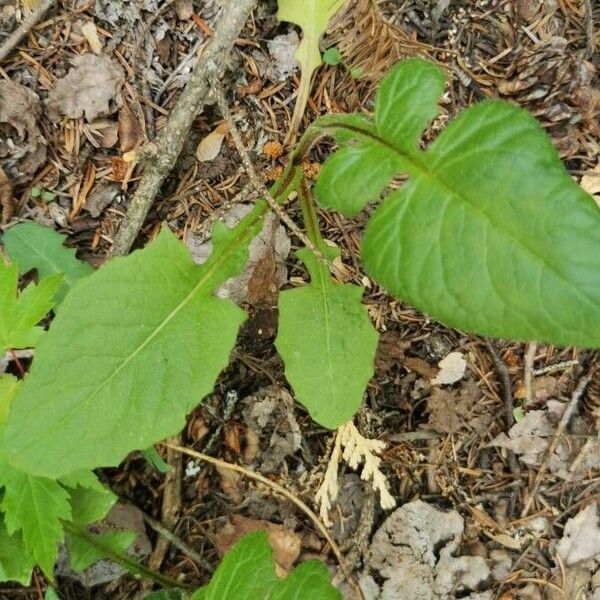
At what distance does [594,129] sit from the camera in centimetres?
276

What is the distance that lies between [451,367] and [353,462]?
0.56 m

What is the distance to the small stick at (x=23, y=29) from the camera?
106 inches

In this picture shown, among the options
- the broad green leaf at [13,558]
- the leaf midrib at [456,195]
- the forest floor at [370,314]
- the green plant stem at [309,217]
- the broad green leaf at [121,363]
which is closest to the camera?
the leaf midrib at [456,195]

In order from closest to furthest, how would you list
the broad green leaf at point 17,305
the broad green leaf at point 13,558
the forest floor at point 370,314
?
the broad green leaf at point 17,305 → the broad green leaf at point 13,558 → the forest floor at point 370,314

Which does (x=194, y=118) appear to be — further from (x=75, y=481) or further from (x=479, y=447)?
(x=479, y=447)

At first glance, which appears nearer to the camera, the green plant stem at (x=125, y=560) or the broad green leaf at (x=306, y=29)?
the green plant stem at (x=125, y=560)

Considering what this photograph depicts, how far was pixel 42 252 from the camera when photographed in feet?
8.75

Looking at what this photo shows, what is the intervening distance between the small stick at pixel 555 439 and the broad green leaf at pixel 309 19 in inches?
65.2

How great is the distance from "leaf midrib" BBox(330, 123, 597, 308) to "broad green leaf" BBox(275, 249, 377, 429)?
0.58 m

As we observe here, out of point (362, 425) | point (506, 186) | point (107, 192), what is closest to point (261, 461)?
point (362, 425)

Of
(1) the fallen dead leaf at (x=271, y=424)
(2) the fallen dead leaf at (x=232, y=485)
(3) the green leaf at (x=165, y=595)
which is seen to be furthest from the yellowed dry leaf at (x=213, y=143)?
(3) the green leaf at (x=165, y=595)

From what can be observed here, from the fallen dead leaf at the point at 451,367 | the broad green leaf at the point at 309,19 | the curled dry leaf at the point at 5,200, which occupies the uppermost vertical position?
the broad green leaf at the point at 309,19

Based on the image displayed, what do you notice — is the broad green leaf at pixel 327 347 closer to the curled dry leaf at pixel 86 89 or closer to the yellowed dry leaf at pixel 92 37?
the curled dry leaf at pixel 86 89

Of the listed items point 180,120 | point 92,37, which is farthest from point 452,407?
point 92,37
